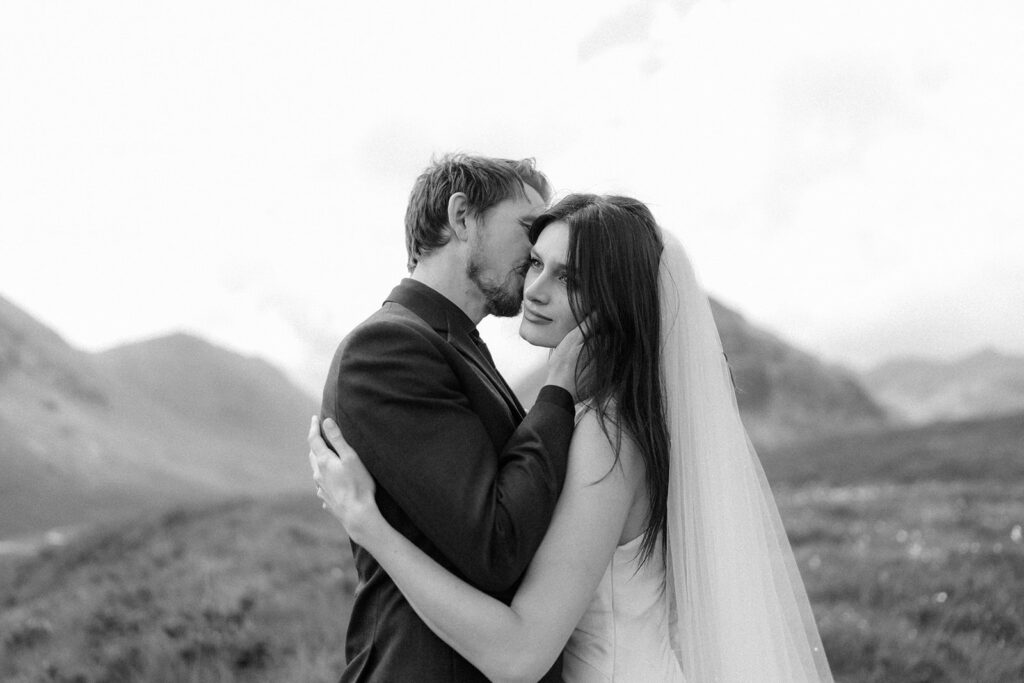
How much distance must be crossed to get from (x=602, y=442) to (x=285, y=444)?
131640 mm

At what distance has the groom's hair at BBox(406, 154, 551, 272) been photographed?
157 inches

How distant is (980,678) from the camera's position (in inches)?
255

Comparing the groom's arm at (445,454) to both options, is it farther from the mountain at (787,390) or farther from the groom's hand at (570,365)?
the mountain at (787,390)

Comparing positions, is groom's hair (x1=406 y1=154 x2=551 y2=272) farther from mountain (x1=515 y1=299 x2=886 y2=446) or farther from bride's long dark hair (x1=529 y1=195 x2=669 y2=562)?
mountain (x1=515 y1=299 x2=886 y2=446)

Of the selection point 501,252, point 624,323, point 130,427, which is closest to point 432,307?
point 501,252

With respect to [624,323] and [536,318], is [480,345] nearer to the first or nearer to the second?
[536,318]

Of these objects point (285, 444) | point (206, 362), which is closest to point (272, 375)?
point (206, 362)

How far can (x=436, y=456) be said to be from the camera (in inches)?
121

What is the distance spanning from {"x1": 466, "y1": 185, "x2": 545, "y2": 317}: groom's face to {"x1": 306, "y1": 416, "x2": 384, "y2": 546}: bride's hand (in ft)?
3.32

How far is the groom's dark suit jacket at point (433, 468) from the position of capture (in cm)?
303

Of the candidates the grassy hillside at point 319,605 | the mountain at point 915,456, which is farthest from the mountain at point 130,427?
the grassy hillside at point 319,605

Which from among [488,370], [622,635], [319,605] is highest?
[488,370]

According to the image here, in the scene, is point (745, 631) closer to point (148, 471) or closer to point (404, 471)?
point (404, 471)

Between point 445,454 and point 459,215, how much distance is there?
1271 millimetres
